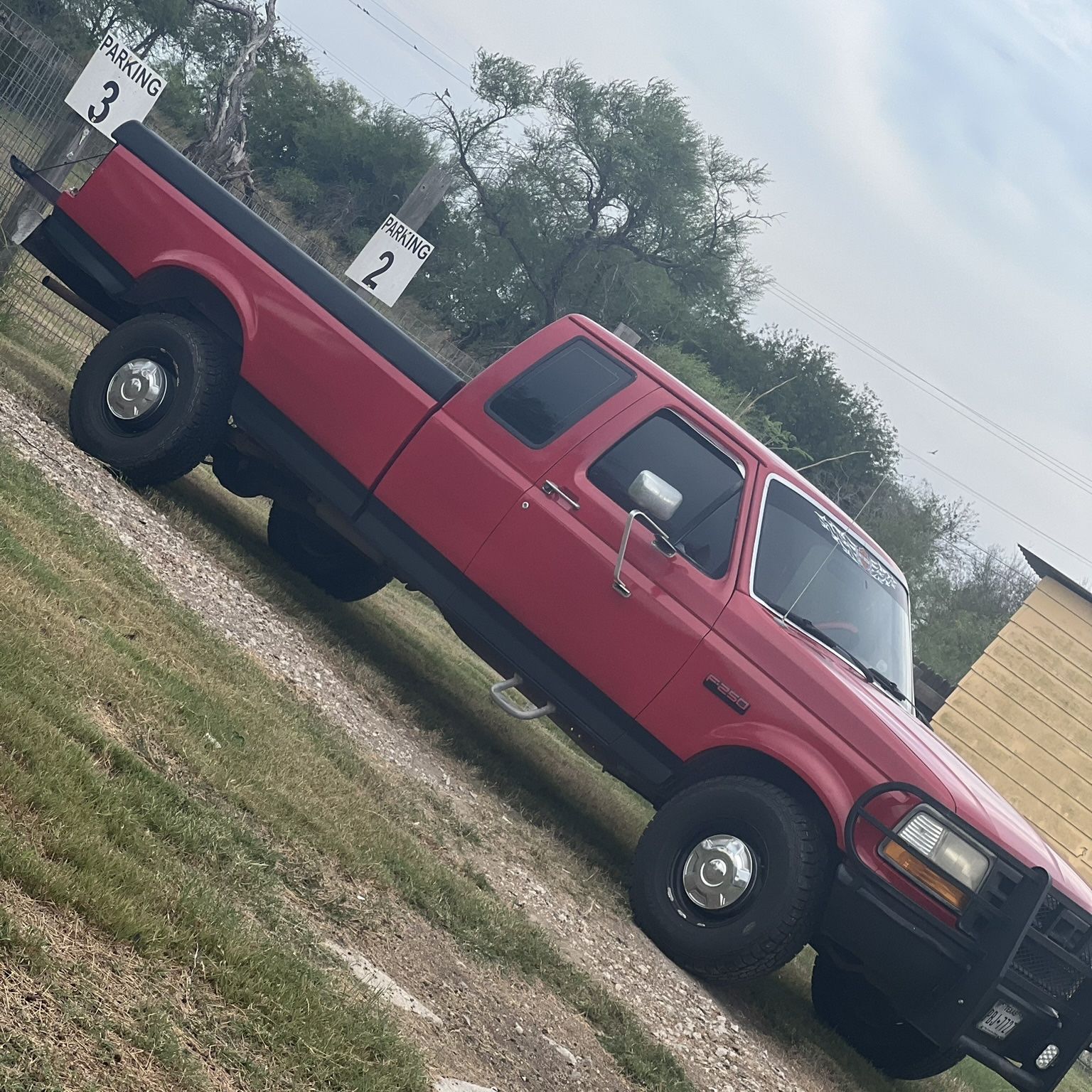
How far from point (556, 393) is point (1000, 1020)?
12.6 ft

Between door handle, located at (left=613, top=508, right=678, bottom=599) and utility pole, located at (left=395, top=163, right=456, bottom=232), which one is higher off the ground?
utility pole, located at (left=395, top=163, right=456, bottom=232)

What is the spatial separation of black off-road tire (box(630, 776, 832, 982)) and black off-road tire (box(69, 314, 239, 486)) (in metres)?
3.65

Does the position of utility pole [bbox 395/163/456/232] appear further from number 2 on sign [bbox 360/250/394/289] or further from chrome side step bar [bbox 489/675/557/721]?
chrome side step bar [bbox 489/675/557/721]

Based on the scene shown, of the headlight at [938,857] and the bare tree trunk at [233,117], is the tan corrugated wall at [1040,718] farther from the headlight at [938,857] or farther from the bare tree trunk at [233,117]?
the bare tree trunk at [233,117]

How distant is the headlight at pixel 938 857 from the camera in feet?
18.6

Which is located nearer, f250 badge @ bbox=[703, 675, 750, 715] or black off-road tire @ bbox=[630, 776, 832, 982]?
black off-road tire @ bbox=[630, 776, 832, 982]

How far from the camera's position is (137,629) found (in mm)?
5762

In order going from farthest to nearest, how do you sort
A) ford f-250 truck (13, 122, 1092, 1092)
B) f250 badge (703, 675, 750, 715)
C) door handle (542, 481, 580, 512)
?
1. door handle (542, 481, 580, 512)
2. f250 badge (703, 675, 750, 715)
3. ford f-250 truck (13, 122, 1092, 1092)

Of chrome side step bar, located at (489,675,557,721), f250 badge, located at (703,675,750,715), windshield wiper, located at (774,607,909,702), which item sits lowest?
chrome side step bar, located at (489,675,557,721)

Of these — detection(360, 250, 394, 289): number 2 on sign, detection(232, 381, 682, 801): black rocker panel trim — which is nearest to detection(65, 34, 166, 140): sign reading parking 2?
detection(360, 250, 394, 289): number 2 on sign

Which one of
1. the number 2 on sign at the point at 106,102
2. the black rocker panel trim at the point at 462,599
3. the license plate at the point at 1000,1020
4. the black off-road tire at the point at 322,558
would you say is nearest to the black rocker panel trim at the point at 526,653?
the black rocker panel trim at the point at 462,599

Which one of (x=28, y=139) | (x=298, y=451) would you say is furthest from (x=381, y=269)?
(x=298, y=451)

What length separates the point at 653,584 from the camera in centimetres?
672

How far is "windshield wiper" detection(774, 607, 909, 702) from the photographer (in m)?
6.62
